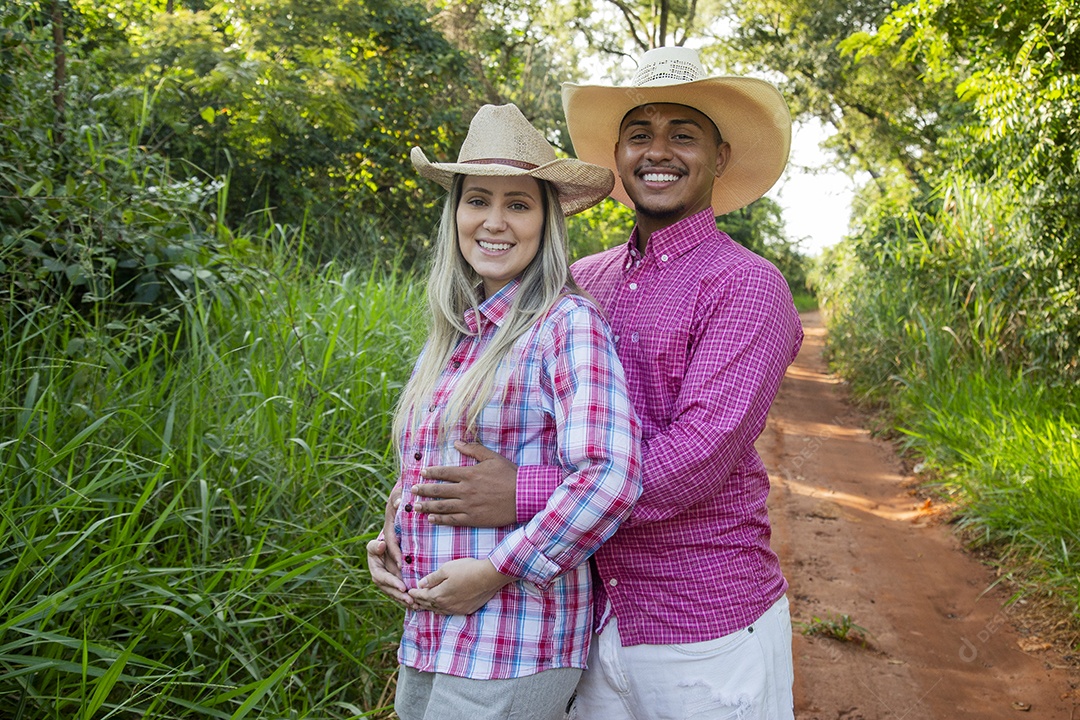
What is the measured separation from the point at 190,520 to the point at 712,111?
2.01 m

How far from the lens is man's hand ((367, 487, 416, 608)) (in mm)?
1903

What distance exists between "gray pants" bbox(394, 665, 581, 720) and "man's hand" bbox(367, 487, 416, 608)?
0.67ft

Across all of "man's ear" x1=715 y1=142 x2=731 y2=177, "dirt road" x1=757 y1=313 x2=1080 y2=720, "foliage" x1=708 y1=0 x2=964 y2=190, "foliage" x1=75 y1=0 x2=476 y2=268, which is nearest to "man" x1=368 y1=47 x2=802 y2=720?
"man's ear" x1=715 y1=142 x2=731 y2=177

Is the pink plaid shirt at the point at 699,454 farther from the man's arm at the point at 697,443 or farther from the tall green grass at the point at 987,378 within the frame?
the tall green grass at the point at 987,378

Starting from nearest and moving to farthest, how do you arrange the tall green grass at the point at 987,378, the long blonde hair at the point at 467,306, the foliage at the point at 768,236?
1. the long blonde hair at the point at 467,306
2. the tall green grass at the point at 987,378
3. the foliage at the point at 768,236

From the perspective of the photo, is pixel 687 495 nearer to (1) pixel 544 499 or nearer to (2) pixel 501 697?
(1) pixel 544 499

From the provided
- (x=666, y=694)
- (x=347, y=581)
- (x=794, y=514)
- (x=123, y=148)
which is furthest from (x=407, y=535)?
(x=794, y=514)

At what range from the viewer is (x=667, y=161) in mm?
2195

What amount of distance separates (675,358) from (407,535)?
0.69 meters

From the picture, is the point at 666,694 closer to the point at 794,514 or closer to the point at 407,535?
the point at 407,535

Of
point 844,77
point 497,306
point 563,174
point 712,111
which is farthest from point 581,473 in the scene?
point 844,77

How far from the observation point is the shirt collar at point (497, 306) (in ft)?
6.30

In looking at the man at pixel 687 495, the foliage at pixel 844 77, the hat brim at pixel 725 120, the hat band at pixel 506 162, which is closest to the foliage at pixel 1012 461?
the hat brim at pixel 725 120

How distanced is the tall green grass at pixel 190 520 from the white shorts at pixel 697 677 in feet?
2.46
